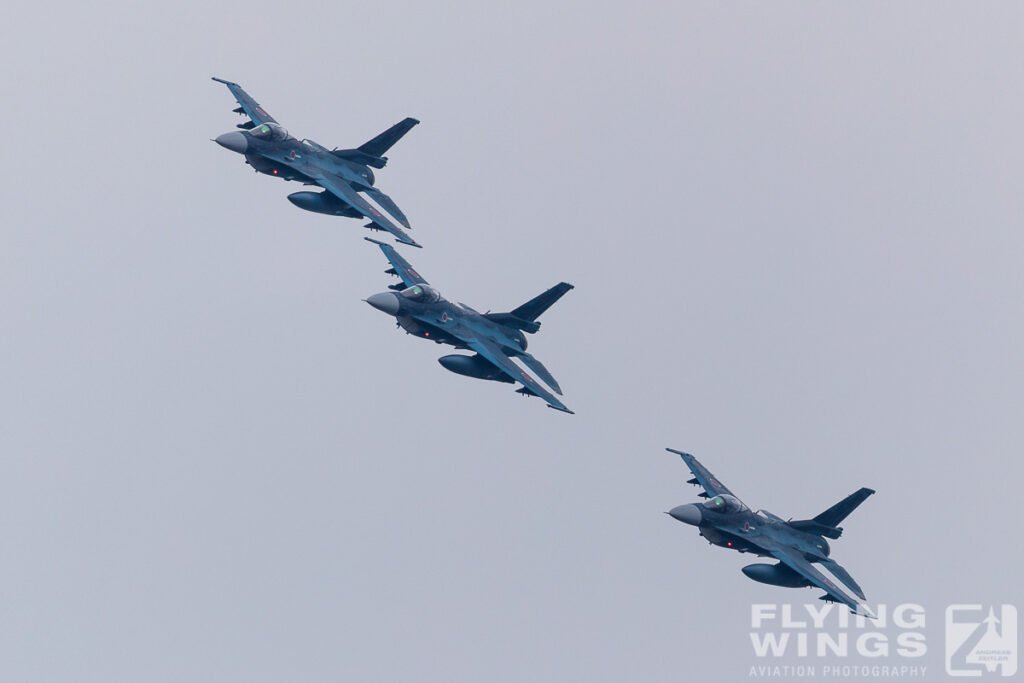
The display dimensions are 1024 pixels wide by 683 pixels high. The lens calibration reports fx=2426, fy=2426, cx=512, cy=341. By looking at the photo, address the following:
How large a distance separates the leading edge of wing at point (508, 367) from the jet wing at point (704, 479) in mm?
7943

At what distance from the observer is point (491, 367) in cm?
14612

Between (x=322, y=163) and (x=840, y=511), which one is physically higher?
(x=322, y=163)

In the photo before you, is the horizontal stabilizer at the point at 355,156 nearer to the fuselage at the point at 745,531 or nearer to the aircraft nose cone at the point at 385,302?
the aircraft nose cone at the point at 385,302

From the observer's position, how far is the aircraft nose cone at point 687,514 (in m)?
141

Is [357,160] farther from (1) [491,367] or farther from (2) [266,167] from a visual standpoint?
(1) [491,367]

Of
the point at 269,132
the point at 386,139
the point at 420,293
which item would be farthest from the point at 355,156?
the point at 420,293

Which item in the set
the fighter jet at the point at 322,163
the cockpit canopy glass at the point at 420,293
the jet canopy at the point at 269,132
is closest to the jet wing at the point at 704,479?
the cockpit canopy glass at the point at 420,293

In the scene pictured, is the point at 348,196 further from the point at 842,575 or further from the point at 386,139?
the point at 842,575

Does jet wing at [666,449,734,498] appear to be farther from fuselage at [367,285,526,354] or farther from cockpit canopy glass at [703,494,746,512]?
fuselage at [367,285,526,354]

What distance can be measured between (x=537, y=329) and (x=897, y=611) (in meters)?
30.3

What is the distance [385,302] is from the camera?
Result: 144 meters

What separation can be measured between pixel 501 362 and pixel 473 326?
3.09 m

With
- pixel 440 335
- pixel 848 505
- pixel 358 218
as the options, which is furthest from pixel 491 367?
pixel 848 505

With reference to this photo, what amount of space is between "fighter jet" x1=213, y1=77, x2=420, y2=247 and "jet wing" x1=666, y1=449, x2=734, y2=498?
2131 centimetres
